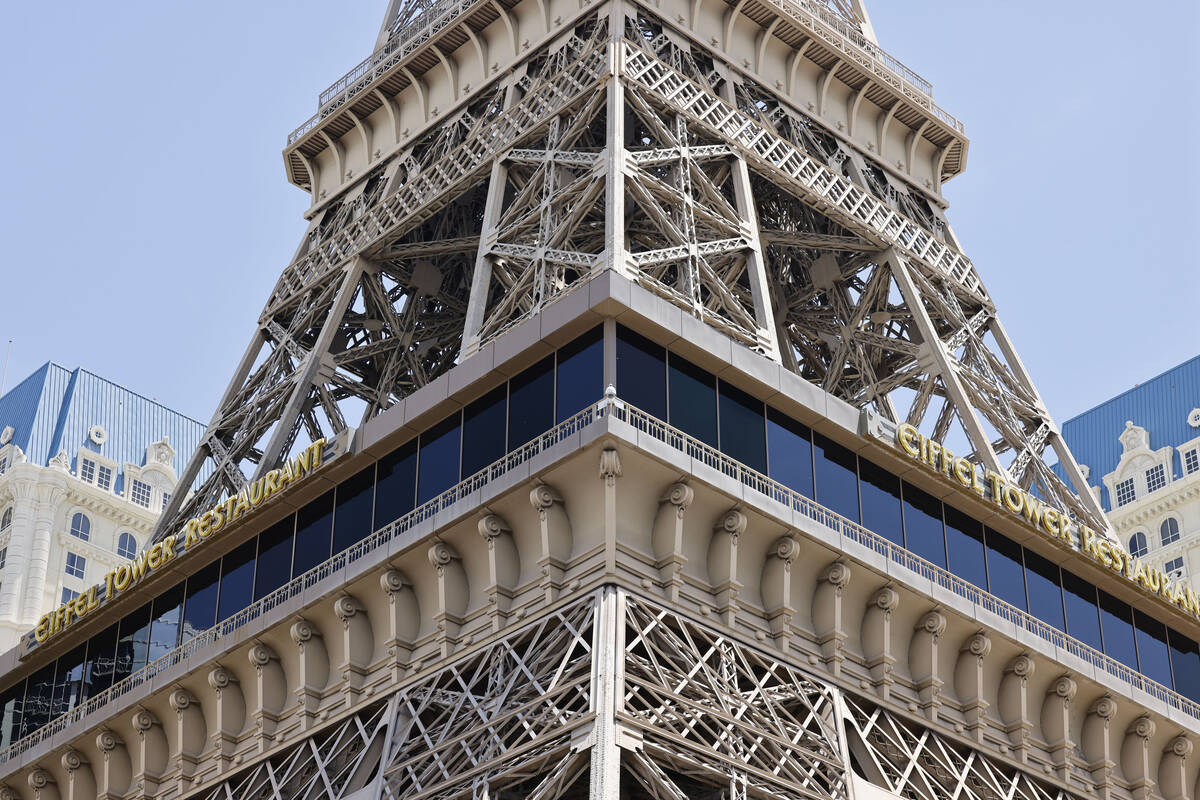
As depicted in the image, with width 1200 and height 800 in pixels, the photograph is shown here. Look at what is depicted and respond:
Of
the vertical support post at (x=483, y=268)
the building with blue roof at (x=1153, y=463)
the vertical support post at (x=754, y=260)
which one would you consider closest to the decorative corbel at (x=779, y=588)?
the vertical support post at (x=754, y=260)

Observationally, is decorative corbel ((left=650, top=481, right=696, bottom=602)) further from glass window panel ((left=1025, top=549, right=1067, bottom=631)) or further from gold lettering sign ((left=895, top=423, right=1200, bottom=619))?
Result: glass window panel ((left=1025, top=549, right=1067, bottom=631))

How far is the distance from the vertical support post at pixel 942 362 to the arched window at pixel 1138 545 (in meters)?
43.8

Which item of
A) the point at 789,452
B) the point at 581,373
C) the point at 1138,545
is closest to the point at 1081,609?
the point at 789,452

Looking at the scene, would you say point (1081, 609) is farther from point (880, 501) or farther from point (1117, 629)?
point (880, 501)

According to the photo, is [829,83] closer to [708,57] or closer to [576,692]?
[708,57]

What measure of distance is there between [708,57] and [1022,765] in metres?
24.2

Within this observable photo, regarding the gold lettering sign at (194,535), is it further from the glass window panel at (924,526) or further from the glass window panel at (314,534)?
the glass window panel at (924,526)

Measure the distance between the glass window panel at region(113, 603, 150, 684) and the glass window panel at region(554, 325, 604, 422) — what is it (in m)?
14.1

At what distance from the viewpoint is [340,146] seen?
63.6 meters

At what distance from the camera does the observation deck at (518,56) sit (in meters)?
58.9

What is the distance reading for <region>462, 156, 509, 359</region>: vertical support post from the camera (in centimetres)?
4616

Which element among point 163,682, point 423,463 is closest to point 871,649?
point 423,463

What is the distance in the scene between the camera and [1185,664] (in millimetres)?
49375

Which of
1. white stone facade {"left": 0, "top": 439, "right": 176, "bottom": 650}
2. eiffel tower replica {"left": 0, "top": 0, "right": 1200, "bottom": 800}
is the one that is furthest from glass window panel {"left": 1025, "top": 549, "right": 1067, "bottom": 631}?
white stone facade {"left": 0, "top": 439, "right": 176, "bottom": 650}
